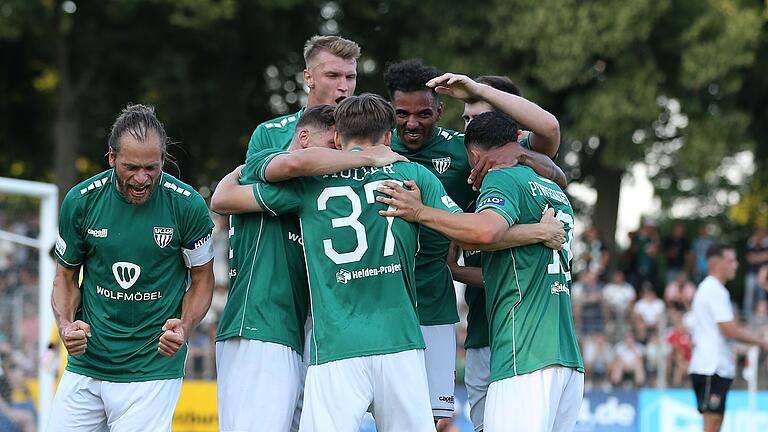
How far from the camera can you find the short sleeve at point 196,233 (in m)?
6.87

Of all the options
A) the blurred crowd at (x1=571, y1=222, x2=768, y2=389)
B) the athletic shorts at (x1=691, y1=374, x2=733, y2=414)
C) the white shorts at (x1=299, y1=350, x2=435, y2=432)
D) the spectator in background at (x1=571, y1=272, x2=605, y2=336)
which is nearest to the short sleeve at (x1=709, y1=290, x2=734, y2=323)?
the athletic shorts at (x1=691, y1=374, x2=733, y2=414)

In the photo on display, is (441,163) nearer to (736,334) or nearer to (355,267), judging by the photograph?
(355,267)

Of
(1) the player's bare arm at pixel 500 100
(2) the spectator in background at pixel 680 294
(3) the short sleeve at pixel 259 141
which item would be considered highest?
(1) the player's bare arm at pixel 500 100

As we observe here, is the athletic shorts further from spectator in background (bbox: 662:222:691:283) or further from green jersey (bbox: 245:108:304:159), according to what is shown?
spectator in background (bbox: 662:222:691:283)

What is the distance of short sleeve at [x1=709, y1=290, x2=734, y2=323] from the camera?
13.3 meters

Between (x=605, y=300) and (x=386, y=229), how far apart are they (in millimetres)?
14801

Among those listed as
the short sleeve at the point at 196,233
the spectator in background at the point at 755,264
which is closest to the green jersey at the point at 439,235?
the short sleeve at the point at 196,233

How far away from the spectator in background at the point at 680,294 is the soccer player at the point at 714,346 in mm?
7271

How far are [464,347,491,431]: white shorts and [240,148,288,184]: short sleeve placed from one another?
210 centimetres

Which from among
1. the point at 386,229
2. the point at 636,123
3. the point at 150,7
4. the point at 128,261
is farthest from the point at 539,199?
the point at 150,7

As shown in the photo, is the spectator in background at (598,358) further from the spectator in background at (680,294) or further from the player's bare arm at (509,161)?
the player's bare arm at (509,161)

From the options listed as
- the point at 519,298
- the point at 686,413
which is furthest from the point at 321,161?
the point at 686,413

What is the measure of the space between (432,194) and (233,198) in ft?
3.81

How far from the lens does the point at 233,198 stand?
6.66m
